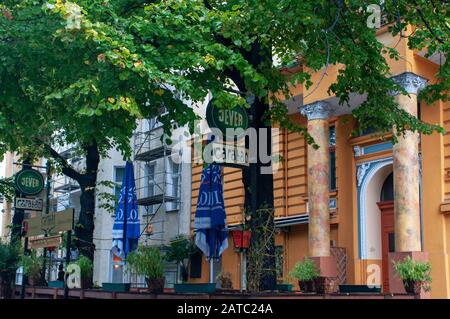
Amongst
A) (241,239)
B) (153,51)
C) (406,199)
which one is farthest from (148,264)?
(406,199)

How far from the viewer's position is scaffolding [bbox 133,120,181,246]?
27.9 m

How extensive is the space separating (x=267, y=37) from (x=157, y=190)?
1888cm

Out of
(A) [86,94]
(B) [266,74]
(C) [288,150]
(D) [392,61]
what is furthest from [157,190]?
(A) [86,94]

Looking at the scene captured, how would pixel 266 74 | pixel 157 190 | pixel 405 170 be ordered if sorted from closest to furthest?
pixel 266 74 < pixel 405 170 < pixel 157 190

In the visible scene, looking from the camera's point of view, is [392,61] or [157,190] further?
[157,190]

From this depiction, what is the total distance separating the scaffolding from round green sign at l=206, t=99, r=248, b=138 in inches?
627

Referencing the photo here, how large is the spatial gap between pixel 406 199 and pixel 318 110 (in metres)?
4.23

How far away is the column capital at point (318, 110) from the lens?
18547 mm

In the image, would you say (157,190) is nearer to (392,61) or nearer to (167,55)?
(392,61)

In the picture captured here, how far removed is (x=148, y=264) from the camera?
1038cm

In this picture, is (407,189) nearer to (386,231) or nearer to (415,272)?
(415,272)

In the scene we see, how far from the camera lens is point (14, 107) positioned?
34.6 ft

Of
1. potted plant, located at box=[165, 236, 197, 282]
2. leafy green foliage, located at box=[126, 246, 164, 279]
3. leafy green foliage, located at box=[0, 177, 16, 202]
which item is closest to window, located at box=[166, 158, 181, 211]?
potted plant, located at box=[165, 236, 197, 282]
